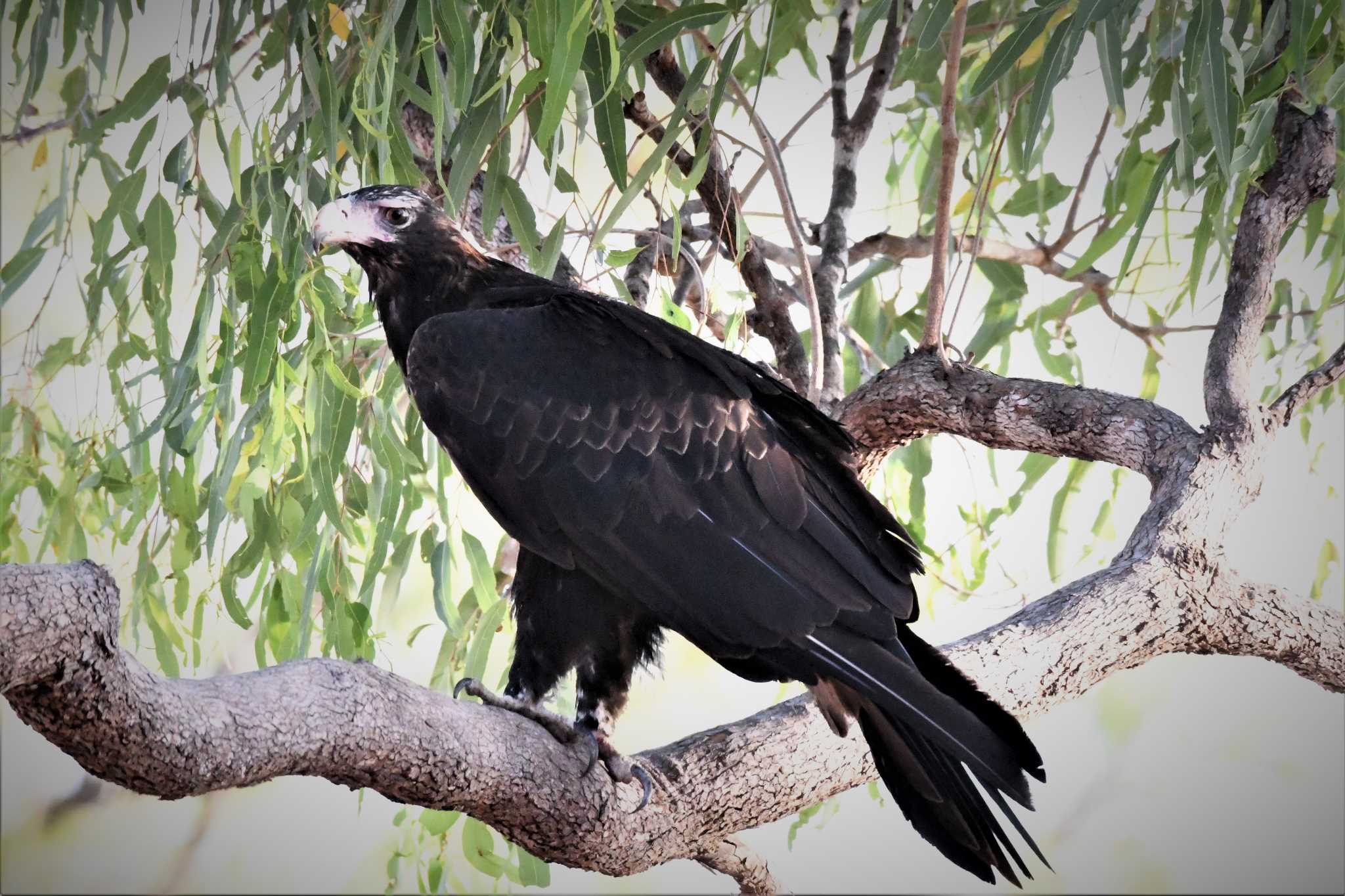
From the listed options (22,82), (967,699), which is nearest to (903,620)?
(967,699)

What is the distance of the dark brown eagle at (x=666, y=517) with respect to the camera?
147cm

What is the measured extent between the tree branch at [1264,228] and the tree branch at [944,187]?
16.4 inches

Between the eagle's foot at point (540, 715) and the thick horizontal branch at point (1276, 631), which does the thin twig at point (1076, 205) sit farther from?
the eagle's foot at point (540, 715)

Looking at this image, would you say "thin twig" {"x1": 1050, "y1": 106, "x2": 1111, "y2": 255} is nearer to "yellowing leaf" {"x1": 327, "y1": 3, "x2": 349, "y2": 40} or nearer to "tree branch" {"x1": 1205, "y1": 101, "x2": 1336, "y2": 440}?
"tree branch" {"x1": 1205, "y1": 101, "x2": 1336, "y2": 440}

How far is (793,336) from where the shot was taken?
7.30 ft

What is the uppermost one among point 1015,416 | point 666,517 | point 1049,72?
point 1049,72

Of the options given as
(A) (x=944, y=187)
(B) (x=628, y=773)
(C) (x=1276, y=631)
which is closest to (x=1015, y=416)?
(A) (x=944, y=187)

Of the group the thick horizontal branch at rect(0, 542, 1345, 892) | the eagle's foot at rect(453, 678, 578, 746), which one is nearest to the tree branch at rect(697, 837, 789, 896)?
the thick horizontal branch at rect(0, 542, 1345, 892)

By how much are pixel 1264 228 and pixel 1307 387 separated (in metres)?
0.26

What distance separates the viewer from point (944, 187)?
A: 69.5 inches

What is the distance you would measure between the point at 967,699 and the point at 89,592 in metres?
0.94

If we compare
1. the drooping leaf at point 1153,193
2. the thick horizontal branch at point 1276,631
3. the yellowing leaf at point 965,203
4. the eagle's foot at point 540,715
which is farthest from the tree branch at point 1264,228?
the eagle's foot at point 540,715

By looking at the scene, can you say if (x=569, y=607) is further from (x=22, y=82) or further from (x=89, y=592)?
(x=22, y=82)

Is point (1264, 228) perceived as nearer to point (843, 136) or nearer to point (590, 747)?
point (843, 136)
